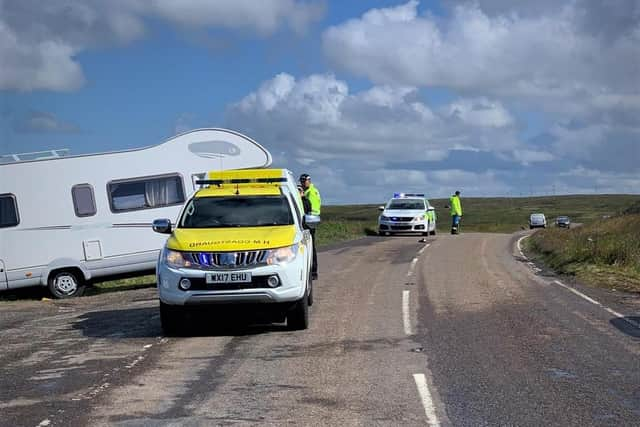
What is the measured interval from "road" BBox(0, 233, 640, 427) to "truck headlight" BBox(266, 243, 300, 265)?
0.98 metres

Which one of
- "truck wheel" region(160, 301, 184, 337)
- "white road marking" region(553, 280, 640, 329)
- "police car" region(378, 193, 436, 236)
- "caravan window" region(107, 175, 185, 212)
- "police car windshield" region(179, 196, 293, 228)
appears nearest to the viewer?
"truck wheel" region(160, 301, 184, 337)

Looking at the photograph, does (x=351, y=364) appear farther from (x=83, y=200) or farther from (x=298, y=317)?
(x=83, y=200)

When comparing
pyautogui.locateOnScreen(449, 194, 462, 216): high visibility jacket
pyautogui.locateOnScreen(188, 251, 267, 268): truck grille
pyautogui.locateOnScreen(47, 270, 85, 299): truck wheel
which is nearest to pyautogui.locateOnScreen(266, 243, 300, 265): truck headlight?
pyautogui.locateOnScreen(188, 251, 267, 268): truck grille

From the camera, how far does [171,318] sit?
11.2 meters

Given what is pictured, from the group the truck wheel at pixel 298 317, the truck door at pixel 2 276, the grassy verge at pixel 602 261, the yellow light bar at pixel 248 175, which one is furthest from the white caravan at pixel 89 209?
the grassy verge at pixel 602 261

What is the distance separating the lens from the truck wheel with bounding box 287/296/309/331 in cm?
1116

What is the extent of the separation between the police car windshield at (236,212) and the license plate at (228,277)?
1.23 meters

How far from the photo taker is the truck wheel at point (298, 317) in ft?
36.6

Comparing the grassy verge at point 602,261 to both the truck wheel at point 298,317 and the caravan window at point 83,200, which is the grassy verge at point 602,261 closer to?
the truck wheel at point 298,317

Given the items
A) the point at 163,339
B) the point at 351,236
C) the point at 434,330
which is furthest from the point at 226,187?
the point at 351,236

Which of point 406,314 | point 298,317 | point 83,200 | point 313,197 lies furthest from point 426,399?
point 83,200

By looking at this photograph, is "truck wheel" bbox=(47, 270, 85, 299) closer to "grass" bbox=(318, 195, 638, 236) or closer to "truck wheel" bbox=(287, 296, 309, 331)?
"truck wheel" bbox=(287, 296, 309, 331)

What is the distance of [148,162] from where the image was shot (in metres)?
18.3

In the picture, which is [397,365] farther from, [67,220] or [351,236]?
[351,236]
